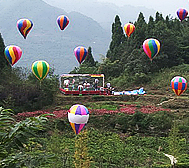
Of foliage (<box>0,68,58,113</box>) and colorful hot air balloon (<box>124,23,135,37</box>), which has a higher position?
colorful hot air balloon (<box>124,23,135,37</box>)

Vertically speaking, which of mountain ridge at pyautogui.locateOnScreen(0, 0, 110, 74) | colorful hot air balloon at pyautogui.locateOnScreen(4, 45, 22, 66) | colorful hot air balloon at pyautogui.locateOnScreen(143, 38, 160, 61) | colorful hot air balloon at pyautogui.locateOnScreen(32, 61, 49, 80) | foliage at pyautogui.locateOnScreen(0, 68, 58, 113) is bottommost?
foliage at pyautogui.locateOnScreen(0, 68, 58, 113)

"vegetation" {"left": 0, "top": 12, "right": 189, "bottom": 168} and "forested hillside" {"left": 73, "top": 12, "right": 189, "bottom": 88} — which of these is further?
"forested hillside" {"left": 73, "top": 12, "right": 189, "bottom": 88}

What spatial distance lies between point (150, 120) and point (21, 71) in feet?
37.3

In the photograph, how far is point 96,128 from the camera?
46.6ft

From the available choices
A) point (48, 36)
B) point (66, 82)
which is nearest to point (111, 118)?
point (66, 82)

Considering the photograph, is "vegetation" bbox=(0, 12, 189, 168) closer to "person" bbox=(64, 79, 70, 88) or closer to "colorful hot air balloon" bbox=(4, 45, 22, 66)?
"colorful hot air balloon" bbox=(4, 45, 22, 66)

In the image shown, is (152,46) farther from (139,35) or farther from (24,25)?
(139,35)

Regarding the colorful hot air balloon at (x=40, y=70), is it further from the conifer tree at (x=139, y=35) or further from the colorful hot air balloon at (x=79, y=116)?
the conifer tree at (x=139, y=35)

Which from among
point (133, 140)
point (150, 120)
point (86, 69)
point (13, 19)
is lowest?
point (133, 140)

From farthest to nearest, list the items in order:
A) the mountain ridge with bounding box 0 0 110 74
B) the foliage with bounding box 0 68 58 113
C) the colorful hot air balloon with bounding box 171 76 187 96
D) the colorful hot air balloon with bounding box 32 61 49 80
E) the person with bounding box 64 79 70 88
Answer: the mountain ridge with bounding box 0 0 110 74 → the person with bounding box 64 79 70 88 → the colorful hot air balloon with bounding box 32 61 49 80 → the foliage with bounding box 0 68 58 113 → the colorful hot air balloon with bounding box 171 76 187 96

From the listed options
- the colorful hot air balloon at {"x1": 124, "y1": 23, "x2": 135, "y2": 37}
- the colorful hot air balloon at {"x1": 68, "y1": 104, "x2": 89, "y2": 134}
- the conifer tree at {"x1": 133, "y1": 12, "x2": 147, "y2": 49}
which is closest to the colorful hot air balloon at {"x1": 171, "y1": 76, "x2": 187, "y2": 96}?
the colorful hot air balloon at {"x1": 68, "y1": 104, "x2": 89, "y2": 134}

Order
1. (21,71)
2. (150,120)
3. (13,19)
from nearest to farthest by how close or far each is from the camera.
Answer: (150,120) → (21,71) → (13,19)

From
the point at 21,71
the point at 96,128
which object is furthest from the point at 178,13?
the point at 96,128

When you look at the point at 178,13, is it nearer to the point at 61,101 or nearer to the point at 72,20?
the point at 61,101
